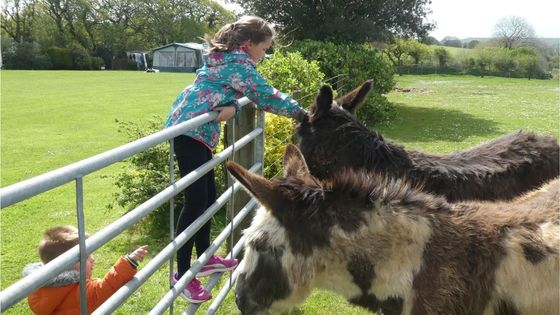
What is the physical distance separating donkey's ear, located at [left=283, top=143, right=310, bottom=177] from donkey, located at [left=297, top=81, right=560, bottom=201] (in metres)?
1.58

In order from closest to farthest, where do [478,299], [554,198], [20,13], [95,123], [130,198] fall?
[478,299] < [554,198] < [130,198] < [95,123] < [20,13]

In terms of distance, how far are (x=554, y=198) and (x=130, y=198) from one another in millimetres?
5442

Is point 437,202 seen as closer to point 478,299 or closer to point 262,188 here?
point 478,299

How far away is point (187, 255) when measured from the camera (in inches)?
136

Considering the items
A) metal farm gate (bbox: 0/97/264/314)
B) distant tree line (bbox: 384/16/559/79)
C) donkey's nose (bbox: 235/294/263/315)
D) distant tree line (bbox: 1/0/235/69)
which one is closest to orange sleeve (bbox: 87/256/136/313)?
metal farm gate (bbox: 0/97/264/314)

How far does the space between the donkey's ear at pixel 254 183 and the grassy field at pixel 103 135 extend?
248 centimetres

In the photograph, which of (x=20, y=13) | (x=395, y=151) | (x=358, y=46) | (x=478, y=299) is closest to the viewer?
(x=478, y=299)

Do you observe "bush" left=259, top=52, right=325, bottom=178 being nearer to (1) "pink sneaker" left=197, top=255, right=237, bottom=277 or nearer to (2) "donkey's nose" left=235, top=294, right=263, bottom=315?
(1) "pink sneaker" left=197, top=255, right=237, bottom=277

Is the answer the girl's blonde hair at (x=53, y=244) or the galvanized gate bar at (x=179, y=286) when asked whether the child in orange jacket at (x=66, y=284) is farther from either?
the galvanized gate bar at (x=179, y=286)

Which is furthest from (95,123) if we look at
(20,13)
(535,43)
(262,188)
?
(20,13)

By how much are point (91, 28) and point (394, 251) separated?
78276 mm

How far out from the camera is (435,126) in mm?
16219

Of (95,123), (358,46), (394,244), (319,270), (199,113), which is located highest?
(358,46)

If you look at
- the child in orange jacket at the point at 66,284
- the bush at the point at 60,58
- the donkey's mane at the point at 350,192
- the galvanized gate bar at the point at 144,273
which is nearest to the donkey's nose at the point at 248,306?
the galvanized gate bar at the point at 144,273
